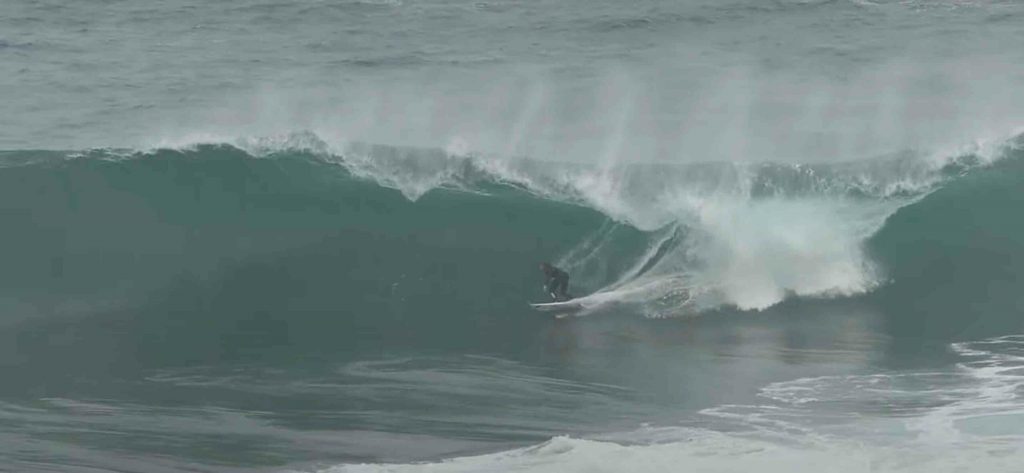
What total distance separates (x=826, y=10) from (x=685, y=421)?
2199 cm

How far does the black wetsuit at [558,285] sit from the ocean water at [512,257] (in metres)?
0.44

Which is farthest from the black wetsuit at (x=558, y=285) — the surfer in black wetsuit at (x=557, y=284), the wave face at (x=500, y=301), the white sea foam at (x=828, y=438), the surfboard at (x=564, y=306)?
the white sea foam at (x=828, y=438)

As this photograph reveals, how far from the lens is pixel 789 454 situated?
15648 mm

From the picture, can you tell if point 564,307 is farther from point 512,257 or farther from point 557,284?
point 512,257

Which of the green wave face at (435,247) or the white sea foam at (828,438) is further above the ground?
the green wave face at (435,247)

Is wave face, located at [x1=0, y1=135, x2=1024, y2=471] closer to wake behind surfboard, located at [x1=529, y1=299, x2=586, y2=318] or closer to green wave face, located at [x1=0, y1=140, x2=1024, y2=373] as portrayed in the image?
green wave face, located at [x1=0, y1=140, x2=1024, y2=373]

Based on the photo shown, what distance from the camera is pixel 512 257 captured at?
22688mm

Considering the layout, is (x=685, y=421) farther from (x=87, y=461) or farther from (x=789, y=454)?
(x=87, y=461)

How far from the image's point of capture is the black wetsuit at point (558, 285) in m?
21.0

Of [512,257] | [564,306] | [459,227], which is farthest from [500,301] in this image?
[459,227]

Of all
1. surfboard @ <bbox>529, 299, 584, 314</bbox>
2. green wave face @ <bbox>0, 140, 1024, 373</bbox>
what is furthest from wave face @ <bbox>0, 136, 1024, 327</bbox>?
surfboard @ <bbox>529, 299, 584, 314</bbox>

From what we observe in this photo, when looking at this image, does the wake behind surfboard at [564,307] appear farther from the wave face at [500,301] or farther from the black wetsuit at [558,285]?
the wave face at [500,301]

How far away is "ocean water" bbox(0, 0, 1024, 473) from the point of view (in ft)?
54.9

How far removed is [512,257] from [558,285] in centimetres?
174
